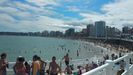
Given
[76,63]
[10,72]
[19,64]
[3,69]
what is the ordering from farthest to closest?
[76,63], [10,72], [3,69], [19,64]

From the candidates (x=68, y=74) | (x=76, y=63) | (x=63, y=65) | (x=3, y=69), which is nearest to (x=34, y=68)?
(x=3, y=69)

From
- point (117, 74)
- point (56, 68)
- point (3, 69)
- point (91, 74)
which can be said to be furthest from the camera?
point (56, 68)

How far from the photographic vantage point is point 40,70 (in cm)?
965

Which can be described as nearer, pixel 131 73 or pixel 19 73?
pixel 19 73

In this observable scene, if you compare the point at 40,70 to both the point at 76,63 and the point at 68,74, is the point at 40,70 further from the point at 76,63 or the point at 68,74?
the point at 76,63

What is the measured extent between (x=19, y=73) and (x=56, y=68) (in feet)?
9.54

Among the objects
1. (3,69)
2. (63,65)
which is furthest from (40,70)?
(63,65)

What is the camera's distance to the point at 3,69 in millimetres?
9352

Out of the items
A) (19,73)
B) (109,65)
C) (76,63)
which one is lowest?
(76,63)

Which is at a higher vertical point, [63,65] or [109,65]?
[109,65]

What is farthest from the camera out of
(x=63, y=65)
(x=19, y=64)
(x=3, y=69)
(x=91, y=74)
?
(x=63, y=65)

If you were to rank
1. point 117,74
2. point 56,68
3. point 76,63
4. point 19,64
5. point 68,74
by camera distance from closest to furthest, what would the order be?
point 19,64 → point 117,74 → point 56,68 → point 68,74 → point 76,63

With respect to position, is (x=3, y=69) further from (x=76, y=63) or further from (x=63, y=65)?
(x=76, y=63)

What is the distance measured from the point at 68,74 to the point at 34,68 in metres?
5.06
